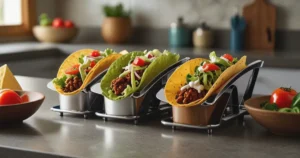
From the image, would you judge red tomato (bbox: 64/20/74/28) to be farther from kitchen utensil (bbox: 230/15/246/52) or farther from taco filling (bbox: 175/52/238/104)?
taco filling (bbox: 175/52/238/104)

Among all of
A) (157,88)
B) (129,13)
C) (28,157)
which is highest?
(129,13)

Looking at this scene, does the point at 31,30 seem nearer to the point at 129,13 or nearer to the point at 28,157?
the point at 129,13

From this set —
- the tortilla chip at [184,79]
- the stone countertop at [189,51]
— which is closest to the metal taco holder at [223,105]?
the tortilla chip at [184,79]

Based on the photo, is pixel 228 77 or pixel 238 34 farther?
pixel 238 34

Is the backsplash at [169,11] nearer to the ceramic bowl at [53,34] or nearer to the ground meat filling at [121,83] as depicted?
the ceramic bowl at [53,34]

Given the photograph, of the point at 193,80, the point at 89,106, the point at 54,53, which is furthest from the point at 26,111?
the point at 54,53

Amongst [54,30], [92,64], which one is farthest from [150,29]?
[92,64]

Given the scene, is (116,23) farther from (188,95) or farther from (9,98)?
(188,95)
